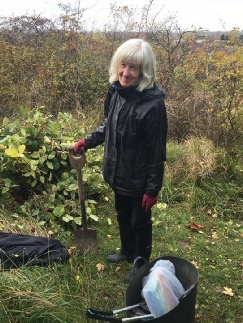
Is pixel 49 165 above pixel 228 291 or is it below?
above

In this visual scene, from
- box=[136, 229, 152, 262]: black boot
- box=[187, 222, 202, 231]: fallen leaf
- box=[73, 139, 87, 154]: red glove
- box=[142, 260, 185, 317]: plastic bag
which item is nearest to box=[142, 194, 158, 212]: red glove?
box=[136, 229, 152, 262]: black boot

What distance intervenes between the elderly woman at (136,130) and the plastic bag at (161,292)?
62cm

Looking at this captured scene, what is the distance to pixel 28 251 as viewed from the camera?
2967 mm

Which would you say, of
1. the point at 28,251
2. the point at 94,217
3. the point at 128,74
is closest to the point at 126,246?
the point at 94,217

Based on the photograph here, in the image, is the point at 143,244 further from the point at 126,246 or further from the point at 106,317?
the point at 106,317

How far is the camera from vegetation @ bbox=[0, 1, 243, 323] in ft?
8.90

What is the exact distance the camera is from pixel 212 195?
4.40m

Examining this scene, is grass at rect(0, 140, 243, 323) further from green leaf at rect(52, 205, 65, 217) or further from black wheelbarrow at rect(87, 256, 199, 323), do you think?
black wheelbarrow at rect(87, 256, 199, 323)

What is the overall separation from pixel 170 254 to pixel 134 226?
0.77m

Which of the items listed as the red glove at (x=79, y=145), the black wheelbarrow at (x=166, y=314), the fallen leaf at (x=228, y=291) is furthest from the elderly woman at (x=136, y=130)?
the fallen leaf at (x=228, y=291)

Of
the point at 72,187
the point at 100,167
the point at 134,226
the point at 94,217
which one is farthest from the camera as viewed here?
the point at 100,167

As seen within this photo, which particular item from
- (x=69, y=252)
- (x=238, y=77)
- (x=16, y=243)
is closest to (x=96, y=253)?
(x=69, y=252)

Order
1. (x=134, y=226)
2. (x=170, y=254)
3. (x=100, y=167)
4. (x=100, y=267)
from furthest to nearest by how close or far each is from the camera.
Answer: (x=100, y=167), (x=170, y=254), (x=100, y=267), (x=134, y=226)

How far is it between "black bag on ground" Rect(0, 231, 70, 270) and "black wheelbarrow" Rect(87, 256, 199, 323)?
91 cm
